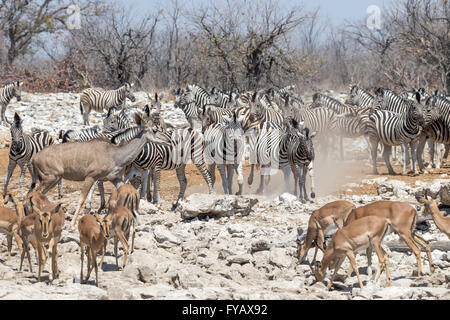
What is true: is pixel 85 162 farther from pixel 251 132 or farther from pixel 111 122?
pixel 111 122

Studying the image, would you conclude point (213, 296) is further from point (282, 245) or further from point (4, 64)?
point (4, 64)

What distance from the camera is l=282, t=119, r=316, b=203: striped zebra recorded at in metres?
14.0

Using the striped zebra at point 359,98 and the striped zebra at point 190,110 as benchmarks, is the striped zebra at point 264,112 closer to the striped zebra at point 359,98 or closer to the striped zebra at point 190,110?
the striped zebra at point 190,110

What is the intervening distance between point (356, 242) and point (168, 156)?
6812mm

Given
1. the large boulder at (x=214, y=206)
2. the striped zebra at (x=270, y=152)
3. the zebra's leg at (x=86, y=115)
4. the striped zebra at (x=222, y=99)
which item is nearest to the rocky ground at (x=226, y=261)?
the large boulder at (x=214, y=206)

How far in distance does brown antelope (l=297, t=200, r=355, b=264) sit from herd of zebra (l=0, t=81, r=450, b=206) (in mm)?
4098

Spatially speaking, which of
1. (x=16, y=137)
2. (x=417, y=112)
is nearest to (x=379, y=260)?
(x=16, y=137)

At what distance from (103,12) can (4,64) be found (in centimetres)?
518

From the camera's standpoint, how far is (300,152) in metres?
14.1

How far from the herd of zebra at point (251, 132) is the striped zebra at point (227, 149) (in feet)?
0.06

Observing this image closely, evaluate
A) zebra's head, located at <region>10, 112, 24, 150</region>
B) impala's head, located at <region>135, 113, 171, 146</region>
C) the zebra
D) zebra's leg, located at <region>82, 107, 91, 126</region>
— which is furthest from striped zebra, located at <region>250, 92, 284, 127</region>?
zebra's leg, located at <region>82, 107, 91, 126</region>

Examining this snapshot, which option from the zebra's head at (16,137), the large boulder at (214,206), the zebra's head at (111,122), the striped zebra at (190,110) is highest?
the striped zebra at (190,110)

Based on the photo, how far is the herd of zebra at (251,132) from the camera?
14617 millimetres
